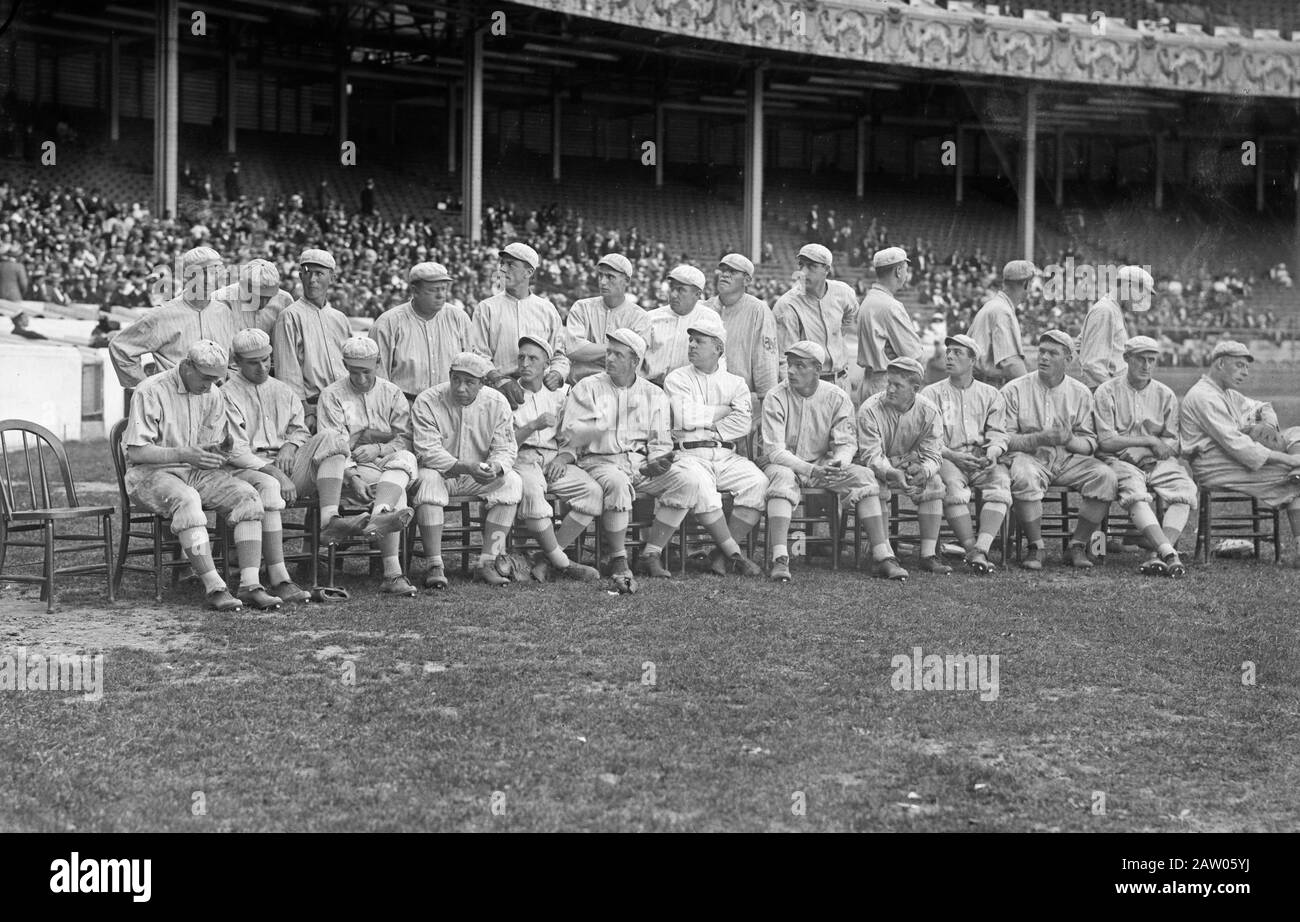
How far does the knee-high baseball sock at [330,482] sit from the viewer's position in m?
7.88

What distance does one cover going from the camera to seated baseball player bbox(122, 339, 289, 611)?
743 centimetres

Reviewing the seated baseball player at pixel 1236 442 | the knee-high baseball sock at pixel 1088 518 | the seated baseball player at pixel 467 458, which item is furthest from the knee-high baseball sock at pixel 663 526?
the seated baseball player at pixel 1236 442

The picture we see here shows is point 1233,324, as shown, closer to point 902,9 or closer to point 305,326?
point 902,9

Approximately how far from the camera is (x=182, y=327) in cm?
852

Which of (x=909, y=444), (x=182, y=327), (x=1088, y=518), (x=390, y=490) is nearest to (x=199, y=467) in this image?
(x=390, y=490)

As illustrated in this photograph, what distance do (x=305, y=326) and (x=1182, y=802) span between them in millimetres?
5776

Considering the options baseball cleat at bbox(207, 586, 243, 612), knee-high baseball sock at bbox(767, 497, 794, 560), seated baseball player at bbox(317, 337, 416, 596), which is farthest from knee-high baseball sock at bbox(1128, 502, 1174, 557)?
baseball cleat at bbox(207, 586, 243, 612)

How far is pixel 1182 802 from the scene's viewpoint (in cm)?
465

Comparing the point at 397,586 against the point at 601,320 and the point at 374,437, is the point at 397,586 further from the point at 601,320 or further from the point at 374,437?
the point at 601,320

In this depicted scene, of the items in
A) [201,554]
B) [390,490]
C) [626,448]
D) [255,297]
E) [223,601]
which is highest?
[255,297]

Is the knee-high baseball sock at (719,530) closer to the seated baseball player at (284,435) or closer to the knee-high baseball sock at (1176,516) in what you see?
the seated baseball player at (284,435)

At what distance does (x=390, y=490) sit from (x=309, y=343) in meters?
1.33

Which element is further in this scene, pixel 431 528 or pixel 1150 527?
pixel 1150 527

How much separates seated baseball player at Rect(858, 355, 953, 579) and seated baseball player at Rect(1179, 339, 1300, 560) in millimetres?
1723
